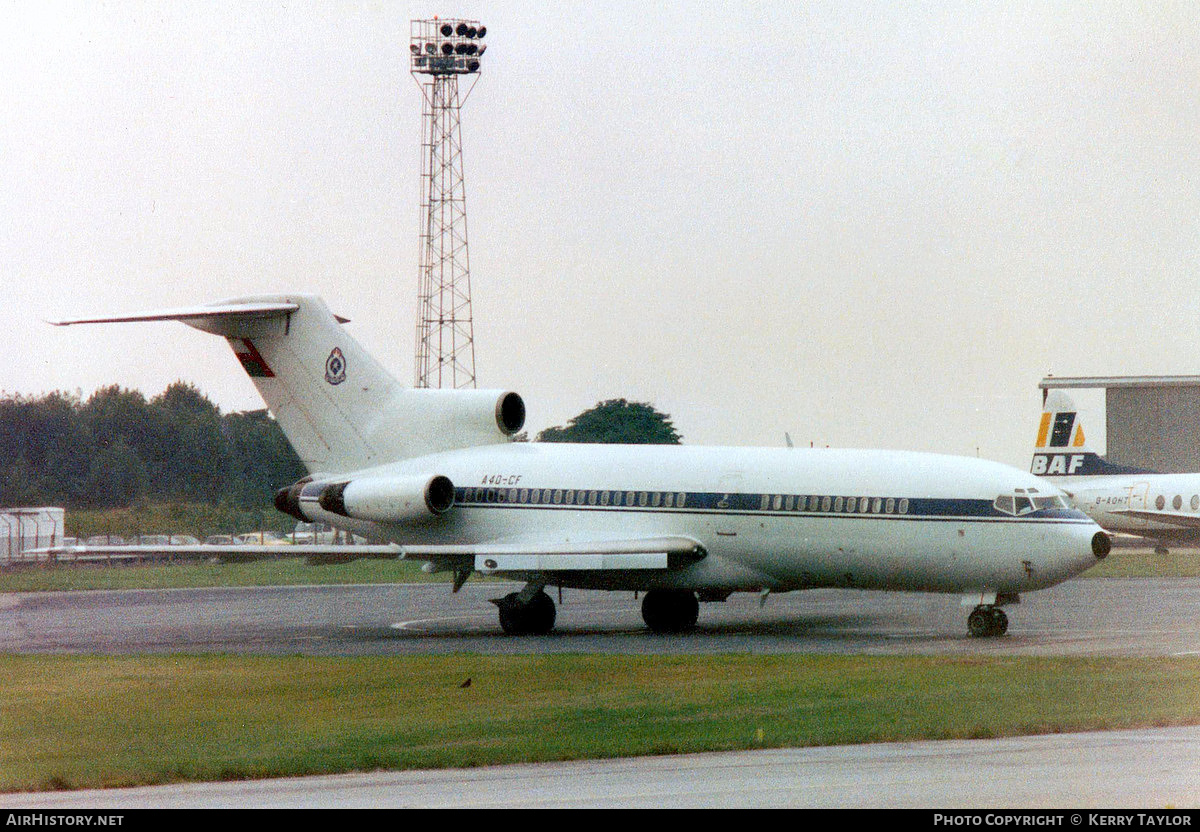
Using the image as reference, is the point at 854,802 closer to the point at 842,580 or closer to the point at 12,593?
the point at 842,580

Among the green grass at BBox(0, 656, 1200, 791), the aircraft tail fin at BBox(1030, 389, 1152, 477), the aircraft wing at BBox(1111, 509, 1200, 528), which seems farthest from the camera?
the aircraft tail fin at BBox(1030, 389, 1152, 477)

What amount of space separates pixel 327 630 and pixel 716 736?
16954 millimetres

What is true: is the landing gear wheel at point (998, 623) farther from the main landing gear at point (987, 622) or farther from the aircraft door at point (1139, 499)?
the aircraft door at point (1139, 499)

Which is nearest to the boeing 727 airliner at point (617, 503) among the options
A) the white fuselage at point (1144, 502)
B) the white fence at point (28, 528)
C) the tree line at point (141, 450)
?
the tree line at point (141, 450)

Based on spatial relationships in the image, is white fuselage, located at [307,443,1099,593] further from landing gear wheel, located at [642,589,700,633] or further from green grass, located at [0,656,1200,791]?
green grass, located at [0,656,1200,791]

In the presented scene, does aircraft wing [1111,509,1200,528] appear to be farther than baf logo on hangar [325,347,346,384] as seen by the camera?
Yes

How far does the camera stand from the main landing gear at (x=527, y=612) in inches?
1145

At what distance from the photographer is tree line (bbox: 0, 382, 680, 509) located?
50719 millimetres

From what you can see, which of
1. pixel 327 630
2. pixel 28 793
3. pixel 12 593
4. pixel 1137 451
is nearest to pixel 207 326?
pixel 327 630

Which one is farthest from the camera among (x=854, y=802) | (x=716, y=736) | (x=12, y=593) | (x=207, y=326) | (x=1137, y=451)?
(x=1137, y=451)

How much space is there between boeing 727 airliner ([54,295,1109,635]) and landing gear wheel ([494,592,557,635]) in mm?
26

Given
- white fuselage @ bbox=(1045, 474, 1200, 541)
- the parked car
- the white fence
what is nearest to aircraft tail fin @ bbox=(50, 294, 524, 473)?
the white fence

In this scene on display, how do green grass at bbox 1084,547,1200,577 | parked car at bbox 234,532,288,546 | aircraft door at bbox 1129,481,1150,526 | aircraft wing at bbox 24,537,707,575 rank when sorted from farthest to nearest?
parked car at bbox 234,532,288,546, aircraft door at bbox 1129,481,1150,526, green grass at bbox 1084,547,1200,577, aircraft wing at bbox 24,537,707,575

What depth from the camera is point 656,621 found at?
1182 inches
